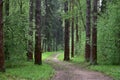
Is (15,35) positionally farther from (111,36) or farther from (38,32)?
(111,36)

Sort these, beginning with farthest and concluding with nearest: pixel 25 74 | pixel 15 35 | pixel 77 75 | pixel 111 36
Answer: pixel 111 36 < pixel 15 35 < pixel 77 75 < pixel 25 74

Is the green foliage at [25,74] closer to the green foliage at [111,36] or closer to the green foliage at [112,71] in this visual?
the green foliage at [112,71]

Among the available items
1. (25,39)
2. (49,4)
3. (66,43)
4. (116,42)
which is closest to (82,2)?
(66,43)

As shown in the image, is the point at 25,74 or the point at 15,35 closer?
the point at 25,74

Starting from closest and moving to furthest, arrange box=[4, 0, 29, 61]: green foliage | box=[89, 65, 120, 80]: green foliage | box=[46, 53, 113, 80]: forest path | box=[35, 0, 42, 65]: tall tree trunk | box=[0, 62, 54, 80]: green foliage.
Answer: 1. box=[0, 62, 54, 80]: green foliage
2. box=[46, 53, 113, 80]: forest path
3. box=[89, 65, 120, 80]: green foliage
4. box=[4, 0, 29, 61]: green foliage
5. box=[35, 0, 42, 65]: tall tree trunk

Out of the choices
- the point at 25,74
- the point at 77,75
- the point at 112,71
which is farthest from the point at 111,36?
the point at 25,74

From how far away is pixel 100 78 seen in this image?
581 inches

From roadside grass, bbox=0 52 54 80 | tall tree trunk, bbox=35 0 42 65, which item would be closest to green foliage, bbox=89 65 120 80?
roadside grass, bbox=0 52 54 80

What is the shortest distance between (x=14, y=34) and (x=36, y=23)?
371 centimetres

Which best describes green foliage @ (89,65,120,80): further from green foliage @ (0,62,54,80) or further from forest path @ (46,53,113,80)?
green foliage @ (0,62,54,80)

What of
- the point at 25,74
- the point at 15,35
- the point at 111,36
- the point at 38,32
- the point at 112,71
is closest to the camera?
the point at 25,74

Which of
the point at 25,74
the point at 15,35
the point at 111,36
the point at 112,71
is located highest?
the point at 15,35

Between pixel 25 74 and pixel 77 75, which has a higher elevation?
pixel 25 74

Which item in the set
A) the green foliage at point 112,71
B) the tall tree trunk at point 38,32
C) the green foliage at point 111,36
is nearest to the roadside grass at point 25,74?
the green foliage at point 112,71
